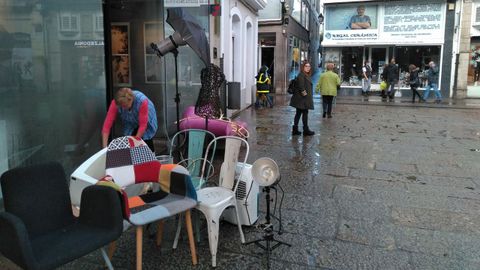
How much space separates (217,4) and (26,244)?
864 cm

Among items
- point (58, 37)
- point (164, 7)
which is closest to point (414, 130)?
point (164, 7)

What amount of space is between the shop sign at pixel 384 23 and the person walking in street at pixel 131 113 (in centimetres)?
1754

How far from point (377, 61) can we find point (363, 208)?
17638 millimetres

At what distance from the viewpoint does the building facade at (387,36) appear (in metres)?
19.8

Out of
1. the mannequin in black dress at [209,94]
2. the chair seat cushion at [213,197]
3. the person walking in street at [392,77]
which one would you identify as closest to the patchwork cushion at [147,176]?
the chair seat cushion at [213,197]

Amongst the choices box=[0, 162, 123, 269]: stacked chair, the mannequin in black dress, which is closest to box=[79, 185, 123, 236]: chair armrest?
box=[0, 162, 123, 269]: stacked chair

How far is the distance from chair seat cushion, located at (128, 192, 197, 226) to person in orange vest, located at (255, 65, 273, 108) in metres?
11.1

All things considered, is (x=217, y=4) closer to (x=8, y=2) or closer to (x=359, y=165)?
(x=359, y=165)

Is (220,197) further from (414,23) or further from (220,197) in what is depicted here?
(414,23)

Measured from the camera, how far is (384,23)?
2050cm

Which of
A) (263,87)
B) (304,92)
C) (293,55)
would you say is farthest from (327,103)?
(293,55)

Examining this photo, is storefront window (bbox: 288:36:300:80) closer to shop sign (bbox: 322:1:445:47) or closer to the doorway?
the doorway

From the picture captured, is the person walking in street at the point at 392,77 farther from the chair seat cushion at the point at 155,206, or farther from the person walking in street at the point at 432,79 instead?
the chair seat cushion at the point at 155,206

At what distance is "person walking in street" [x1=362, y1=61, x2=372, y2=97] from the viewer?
2047 centimetres
